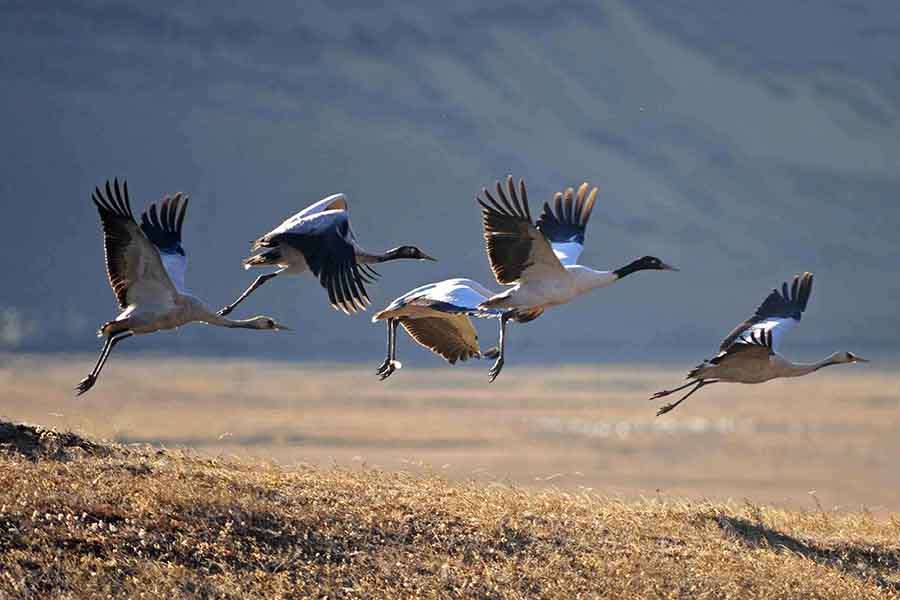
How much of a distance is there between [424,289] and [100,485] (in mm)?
4178

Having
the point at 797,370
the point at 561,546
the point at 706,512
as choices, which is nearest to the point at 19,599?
the point at 561,546

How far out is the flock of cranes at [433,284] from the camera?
A: 39.9 ft

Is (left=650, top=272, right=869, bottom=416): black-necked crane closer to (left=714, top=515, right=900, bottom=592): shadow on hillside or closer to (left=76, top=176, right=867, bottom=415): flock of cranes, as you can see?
(left=76, top=176, right=867, bottom=415): flock of cranes

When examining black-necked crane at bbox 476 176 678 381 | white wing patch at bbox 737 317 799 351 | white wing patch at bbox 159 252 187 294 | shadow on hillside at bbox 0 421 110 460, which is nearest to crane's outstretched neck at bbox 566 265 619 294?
black-necked crane at bbox 476 176 678 381

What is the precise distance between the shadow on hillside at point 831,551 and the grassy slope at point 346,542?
2cm

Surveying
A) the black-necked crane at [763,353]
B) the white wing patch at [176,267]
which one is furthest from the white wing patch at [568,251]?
the white wing patch at [176,267]

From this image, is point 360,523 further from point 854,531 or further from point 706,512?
point 854,531

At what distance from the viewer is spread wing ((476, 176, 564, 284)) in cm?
1209

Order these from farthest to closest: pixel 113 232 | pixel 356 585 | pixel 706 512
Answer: pixel 706 512 → pixel 113 232 → pixel 356 585

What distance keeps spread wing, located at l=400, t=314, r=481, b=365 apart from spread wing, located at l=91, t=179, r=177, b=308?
→ 2908mm

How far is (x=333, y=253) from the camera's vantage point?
40.5 feet

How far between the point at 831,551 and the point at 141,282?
6.76 meters

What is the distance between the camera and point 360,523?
10.4 m

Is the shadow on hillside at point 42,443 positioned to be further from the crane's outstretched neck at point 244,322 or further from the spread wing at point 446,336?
the spread wing at point 446,336
